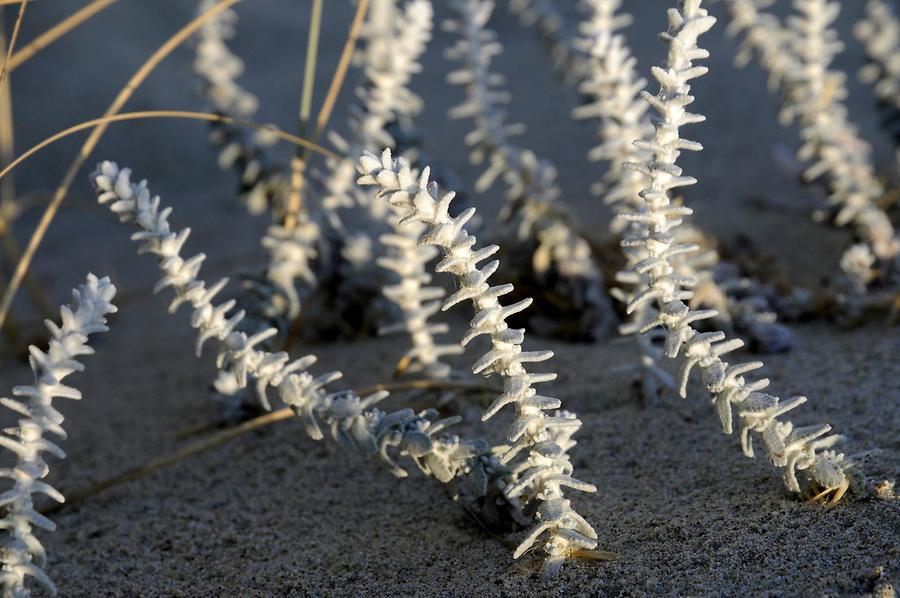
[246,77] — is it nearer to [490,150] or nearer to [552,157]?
[552,157]

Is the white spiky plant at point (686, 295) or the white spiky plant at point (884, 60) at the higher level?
the white spiky plant at point (884, 60)

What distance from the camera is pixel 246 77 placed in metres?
6.18

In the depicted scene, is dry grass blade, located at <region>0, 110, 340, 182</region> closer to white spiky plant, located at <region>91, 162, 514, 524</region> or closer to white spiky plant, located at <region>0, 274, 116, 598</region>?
white spiky plant, located at <region>91, 162, 514, 524</region>

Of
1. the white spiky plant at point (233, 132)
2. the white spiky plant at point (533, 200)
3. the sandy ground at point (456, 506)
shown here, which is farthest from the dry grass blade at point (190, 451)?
the white spiky plant at point (233, 132)

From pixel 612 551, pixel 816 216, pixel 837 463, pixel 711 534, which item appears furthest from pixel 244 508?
pixel 816 216

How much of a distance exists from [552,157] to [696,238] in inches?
78.1

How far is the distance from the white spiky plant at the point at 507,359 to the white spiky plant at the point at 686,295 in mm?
184

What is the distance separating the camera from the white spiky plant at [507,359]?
4.12 feet

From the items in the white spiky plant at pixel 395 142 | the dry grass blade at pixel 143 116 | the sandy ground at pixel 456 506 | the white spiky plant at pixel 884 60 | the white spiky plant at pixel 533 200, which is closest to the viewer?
the sandy ground at pixel 456 506

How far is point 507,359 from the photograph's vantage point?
133 centimetres

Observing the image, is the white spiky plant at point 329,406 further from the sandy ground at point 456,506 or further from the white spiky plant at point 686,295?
the white spiky plant at point 686,295

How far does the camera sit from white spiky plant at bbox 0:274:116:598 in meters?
1.30

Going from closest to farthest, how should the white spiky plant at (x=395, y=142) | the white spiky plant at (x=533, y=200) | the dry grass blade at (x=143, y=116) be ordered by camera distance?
the dry grass blade at (x=143, y=116), the white spiky plant at (x=395, y=142), the white spiky plant at (x=533, y=200)

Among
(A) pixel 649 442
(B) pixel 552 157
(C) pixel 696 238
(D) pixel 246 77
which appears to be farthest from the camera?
(D) pixel 246 77
